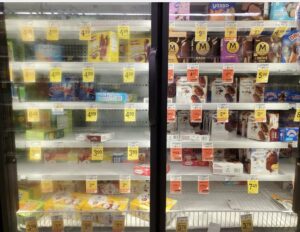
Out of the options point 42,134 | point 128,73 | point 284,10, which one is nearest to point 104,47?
point 128,73

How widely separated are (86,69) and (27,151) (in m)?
0.82

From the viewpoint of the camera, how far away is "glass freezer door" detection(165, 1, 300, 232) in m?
1.60

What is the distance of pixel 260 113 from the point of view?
Result: 1.62 metres

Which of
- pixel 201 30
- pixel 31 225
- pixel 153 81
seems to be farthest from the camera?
pixel 31 225

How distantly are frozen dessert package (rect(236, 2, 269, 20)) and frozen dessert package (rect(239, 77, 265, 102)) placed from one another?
39 cm

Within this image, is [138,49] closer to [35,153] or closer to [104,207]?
[35,153]

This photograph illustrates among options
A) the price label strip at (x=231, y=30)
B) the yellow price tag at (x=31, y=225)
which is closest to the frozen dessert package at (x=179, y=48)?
the price label strip at (x=231, y=30)

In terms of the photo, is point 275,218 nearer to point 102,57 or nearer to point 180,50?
point 180,50

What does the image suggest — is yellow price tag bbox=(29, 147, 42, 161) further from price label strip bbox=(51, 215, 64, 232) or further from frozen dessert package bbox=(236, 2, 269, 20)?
frozen dessert package bbox=(236, 2, 269, 20)

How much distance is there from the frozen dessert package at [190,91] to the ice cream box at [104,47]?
0.46 meters

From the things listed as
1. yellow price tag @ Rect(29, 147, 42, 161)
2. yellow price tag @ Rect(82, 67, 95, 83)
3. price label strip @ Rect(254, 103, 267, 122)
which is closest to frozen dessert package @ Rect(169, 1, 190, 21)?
yellow price tag @ Rect(82, 67, 95, 83)

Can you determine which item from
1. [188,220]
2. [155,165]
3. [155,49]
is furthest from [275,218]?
[155,49]

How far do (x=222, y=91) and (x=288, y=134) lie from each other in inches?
19.9

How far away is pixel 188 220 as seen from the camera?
69.5 inches
